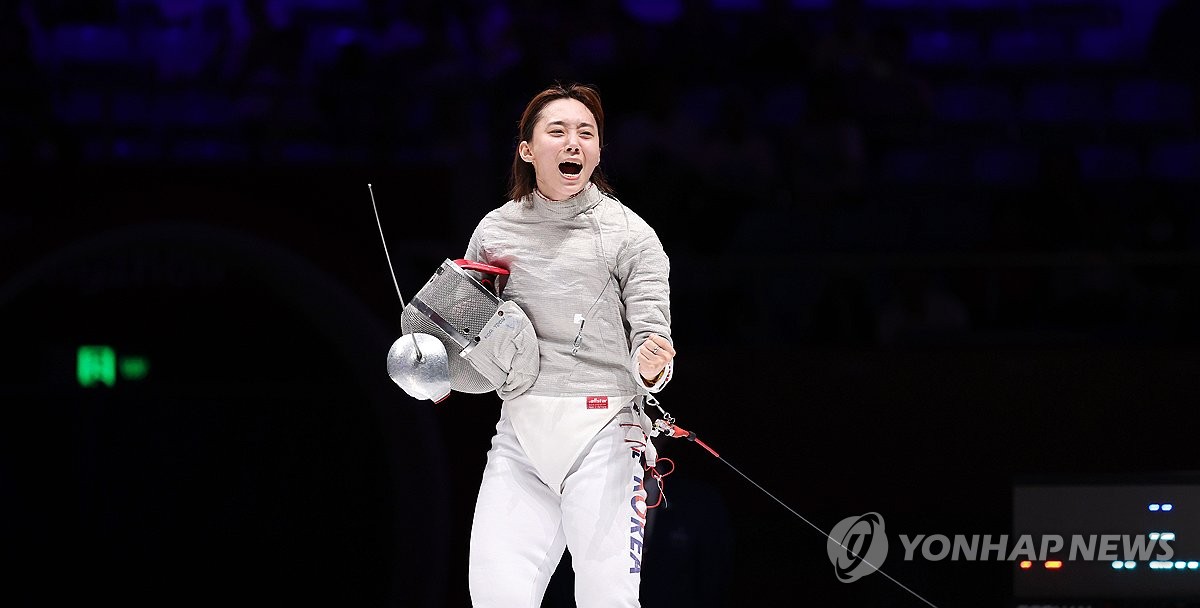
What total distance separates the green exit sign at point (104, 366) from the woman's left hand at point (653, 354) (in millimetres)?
2030

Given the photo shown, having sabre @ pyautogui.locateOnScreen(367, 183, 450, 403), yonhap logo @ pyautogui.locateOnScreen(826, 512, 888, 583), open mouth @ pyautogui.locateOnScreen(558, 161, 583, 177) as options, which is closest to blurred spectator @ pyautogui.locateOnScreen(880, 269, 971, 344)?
yonhap logo @ pyautogui.locateOnScreen(826, 512, 888, 583)

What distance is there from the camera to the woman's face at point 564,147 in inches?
95.1

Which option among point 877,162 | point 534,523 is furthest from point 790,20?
point 534,523

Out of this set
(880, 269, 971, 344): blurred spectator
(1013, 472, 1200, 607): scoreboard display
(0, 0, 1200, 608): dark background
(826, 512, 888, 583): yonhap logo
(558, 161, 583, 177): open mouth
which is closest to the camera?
(558, 161, 583, 177): open mouth

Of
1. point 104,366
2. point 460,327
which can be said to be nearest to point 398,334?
point 104,366

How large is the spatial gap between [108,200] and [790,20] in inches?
115

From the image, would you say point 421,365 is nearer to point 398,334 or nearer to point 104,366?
point 398,334

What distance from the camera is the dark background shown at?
3648mm

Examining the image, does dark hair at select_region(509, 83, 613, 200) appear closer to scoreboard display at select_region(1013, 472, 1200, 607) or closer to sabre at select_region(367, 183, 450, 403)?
sabre at select_region(367, 183, 450, 403)

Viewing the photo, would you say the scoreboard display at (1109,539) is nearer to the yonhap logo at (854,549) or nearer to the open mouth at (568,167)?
the yonhap logo at (854,549)

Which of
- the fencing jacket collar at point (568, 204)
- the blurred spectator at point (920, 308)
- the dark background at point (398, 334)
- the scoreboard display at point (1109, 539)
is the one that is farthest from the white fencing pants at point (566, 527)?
the blurred spectator at point (920, 308)

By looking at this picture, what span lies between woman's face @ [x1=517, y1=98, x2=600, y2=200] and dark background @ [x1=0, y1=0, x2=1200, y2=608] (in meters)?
1.31

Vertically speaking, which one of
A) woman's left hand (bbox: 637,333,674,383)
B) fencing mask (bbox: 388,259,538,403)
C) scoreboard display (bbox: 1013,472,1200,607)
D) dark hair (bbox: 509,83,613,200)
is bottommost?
scoreboard display (bbox: 1013,472,1200,607)

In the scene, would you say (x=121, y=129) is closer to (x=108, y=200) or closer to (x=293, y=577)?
(x=108, y=200)
